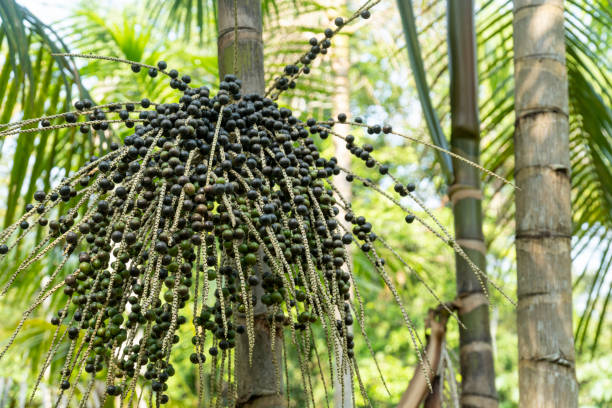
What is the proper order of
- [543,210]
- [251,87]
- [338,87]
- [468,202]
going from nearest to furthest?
[251,87] < [543,210] < [468,202] < [338,87]

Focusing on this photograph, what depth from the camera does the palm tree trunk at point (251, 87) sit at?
3.69 ft

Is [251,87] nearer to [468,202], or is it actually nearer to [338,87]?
[468,202]

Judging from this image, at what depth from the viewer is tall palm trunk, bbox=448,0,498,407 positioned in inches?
62.2

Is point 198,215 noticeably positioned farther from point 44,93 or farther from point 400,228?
point 400,228

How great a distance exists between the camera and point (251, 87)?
1.28m

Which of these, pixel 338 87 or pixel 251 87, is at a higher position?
pixel 338 87

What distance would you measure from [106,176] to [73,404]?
3.33 metres

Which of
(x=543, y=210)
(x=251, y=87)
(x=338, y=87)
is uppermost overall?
(x=338, y=87)

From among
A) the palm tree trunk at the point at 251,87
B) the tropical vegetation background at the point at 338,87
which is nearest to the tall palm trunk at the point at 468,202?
the tropical vegetation background at the point at 338,87

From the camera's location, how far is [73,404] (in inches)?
154

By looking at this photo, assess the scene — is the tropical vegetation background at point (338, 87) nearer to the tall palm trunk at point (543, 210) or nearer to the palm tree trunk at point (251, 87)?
the tall palm trunk at point (543, 210)

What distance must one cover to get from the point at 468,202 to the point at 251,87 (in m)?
0.69

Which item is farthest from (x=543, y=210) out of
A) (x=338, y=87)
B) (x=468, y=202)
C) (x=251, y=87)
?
(x=338, y=87)

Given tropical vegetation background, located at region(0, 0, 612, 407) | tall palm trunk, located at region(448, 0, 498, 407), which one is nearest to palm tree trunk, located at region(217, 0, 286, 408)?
tropical vegetation background, located at region(0, 0, 612, 407)
